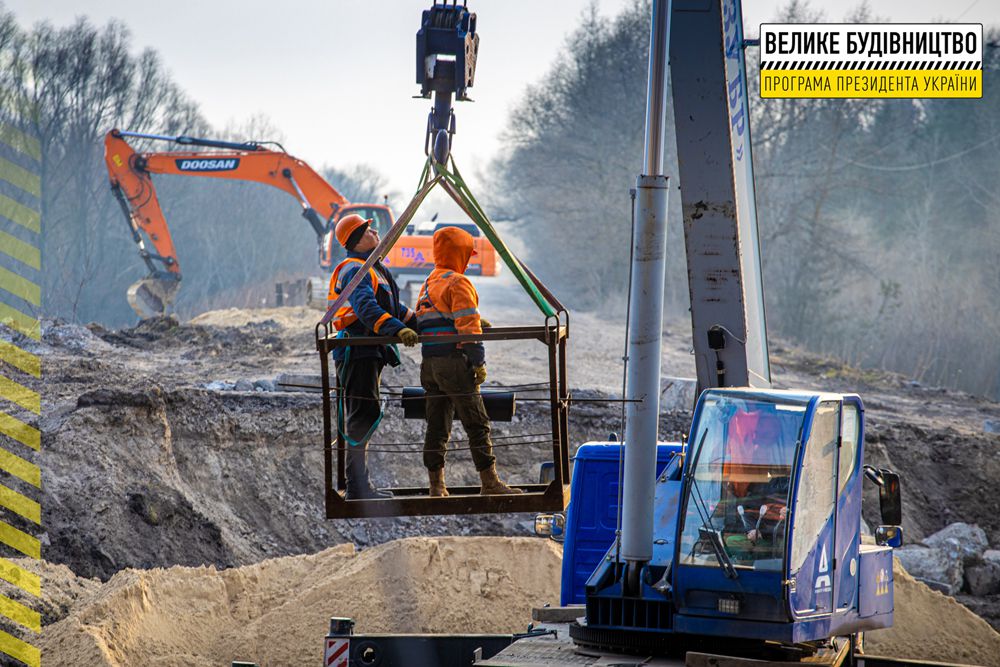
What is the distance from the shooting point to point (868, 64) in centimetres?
2206

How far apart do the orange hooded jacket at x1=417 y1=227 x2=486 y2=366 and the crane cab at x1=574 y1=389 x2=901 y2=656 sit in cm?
155

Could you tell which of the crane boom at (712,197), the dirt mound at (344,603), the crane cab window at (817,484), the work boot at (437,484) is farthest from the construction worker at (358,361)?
the crane cab window at (817,484)

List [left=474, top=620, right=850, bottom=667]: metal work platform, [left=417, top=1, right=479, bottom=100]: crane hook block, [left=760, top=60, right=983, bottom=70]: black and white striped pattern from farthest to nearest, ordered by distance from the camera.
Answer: [left=760, top=60, right=983, bottom=70]: black and white striped pattern
[left=417, top=1, right=479, bottom=100]: crane hook block
[left=474, top=620, right=850, bottom=667]: metal work platform

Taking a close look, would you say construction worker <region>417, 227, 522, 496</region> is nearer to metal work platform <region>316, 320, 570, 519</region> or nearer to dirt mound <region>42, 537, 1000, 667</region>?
metal work platform <region>316, 320, 570, 519</region>

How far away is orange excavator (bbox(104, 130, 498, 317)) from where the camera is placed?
79.2 ft

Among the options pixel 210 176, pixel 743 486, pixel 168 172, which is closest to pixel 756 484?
pixel 743 486

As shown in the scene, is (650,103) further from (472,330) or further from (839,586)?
(839,586)

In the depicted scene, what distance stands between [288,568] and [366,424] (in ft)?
13.2

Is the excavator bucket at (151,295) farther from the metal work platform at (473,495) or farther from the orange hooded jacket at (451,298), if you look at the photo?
the orange hooded jacket at (451,298)

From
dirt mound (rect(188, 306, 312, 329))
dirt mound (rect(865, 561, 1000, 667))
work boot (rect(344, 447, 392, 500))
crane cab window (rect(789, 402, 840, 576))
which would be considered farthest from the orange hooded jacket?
dirt mound (rect(188, 306, 312, 329))

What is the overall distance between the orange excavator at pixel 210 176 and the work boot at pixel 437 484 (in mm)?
16980

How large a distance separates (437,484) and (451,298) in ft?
3.90

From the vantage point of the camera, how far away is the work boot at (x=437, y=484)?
7.28 metres

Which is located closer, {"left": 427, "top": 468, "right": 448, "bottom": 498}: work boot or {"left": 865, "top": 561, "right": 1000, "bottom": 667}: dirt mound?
{"left": 427, "top": 468, "right": 448, "bottom": 498}: work boot
